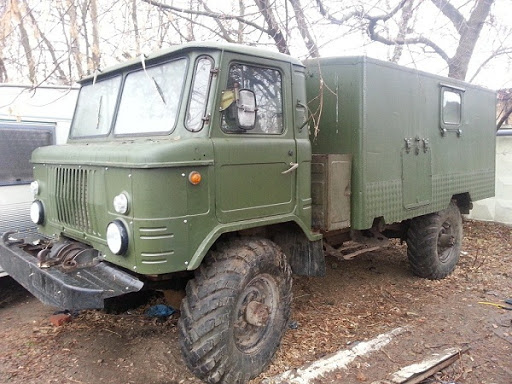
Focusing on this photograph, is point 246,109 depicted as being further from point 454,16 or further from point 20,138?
point 454,16

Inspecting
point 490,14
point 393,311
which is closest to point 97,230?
point 393,311

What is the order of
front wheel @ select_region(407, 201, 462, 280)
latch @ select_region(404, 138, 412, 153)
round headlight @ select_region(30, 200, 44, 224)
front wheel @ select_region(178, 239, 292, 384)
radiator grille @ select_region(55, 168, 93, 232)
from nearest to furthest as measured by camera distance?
front wheel @ select_region(178, 239, 292, 384) → radiator grille @ select_region(55, 168, 93, 232) → round headlight @ select_region(30, 200, 44, 224) → latch @ select_region(404, 138, 412, 153) → front wheel @ select_region(407, 201, 462, 280)

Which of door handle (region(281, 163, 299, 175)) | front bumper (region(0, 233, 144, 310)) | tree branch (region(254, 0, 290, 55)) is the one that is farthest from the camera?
tree branch (region(254, 0, 290, 55))

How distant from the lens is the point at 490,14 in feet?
30.6

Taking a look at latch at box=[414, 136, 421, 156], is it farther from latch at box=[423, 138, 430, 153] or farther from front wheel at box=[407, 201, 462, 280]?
front wheel at box=[407, 201, 462, 280]

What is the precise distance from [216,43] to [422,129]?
117 inches

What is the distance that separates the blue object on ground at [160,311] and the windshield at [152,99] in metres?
1.91

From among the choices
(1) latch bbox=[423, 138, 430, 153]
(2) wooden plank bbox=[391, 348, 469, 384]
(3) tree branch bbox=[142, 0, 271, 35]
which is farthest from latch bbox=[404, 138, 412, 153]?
(3) tree branch bbox=[142, 0, 271, 35]

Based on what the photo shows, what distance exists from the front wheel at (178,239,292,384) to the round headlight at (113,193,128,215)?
73 centimetres

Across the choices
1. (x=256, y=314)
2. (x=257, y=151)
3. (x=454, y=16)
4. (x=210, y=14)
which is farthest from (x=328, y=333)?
(x=454, y=16)

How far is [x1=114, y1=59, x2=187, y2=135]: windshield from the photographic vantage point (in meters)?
3.42

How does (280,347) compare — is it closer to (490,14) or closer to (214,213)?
(214,213)

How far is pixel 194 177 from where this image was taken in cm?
Result: 316

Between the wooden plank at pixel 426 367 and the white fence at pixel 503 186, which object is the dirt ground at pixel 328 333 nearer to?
the wooden plank at pixel 426 367
